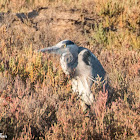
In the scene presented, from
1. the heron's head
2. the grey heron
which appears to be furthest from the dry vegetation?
the heron's head

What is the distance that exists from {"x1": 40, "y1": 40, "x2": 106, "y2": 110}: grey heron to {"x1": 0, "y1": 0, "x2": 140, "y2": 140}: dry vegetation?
0.13 metres

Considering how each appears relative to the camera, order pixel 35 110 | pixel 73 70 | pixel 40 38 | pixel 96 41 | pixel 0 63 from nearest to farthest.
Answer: pixel 35 110 → pixel 73 70 → pixel 0 63 → pixel 40 38 → pixel 96 41

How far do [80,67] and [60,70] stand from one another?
2.73 ft

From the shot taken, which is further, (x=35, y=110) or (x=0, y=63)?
(x=0, y=63)

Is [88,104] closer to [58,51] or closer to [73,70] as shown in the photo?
[73,70]

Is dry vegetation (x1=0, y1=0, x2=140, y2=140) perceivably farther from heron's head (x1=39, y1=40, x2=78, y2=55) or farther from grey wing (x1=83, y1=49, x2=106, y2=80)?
heron's head (x1=39, y1=40, x2=78, y2=55)

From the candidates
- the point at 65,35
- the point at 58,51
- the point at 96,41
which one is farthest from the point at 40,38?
the point at 58,51

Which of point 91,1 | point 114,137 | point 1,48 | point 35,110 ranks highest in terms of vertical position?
point 91,1

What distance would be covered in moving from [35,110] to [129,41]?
5.14m

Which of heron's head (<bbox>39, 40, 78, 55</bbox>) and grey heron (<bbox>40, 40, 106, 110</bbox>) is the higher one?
heron's head (<bbox>39, 40, 78, 55</bbox>)

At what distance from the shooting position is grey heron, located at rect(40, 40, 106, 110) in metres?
2.84

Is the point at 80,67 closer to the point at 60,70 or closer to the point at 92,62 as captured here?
the point at 92,62

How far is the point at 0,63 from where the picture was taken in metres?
4.10

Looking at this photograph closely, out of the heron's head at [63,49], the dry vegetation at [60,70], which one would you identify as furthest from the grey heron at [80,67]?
the dry vegetation at [60,70]
